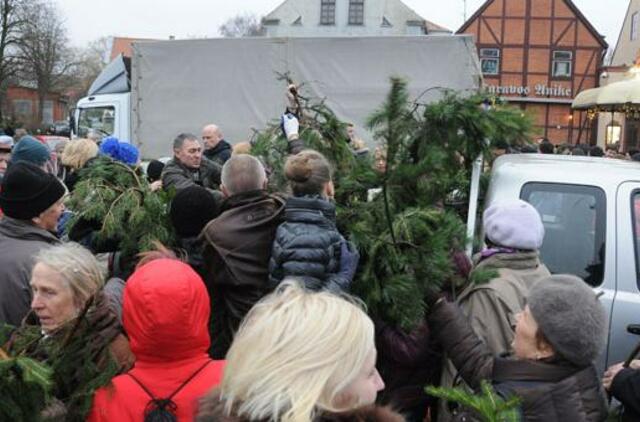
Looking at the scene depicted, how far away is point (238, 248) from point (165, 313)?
1.23m

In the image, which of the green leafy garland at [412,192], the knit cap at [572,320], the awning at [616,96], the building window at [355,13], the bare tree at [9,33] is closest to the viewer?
the knit cap at [572,320]

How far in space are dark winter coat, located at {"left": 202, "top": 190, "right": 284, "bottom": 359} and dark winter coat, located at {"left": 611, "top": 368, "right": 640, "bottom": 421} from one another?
168cm

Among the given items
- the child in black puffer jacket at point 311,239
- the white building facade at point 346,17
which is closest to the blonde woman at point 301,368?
the child in black puffer jacket at point 311,239

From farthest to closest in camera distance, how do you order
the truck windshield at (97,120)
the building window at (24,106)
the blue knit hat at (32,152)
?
the building window at (24,106), the truck windshield at (97,120), the blue knit hat at (32,152)

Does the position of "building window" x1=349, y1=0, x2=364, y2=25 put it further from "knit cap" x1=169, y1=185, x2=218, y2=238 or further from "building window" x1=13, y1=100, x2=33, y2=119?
"knit cap" x1=169, y1=185, x2=218, y2=238

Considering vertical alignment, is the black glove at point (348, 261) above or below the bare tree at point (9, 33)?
below

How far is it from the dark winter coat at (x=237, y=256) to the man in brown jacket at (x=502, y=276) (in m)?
1.02

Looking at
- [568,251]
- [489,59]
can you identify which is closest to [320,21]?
[489,59]

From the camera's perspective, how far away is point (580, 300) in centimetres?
228

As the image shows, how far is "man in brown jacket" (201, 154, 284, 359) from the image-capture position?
3373mm

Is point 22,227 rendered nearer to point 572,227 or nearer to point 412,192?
point 412,192

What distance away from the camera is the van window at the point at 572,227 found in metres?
4.09

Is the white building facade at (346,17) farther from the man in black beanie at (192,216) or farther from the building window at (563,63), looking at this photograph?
the man in black beanie at (192,216)

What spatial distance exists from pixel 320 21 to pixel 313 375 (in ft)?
167
